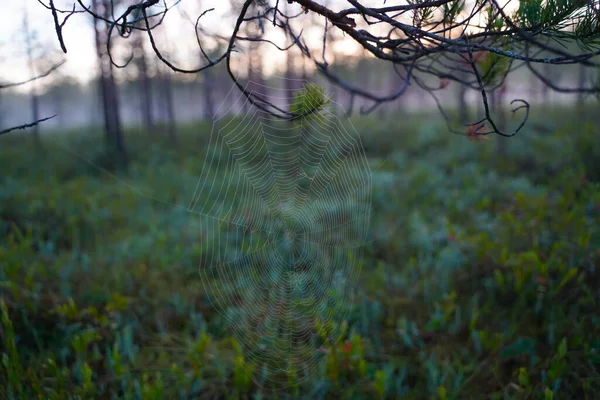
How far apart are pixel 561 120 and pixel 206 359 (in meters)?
12.9

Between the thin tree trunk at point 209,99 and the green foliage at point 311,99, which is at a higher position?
the thin tree trunk at point 209,99

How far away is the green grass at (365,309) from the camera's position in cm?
276

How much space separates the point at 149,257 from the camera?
474 cm

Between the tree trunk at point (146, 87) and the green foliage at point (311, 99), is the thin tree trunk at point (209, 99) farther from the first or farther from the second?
the tree trunk at point (146, 87)

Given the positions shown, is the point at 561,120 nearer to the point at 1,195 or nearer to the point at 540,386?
the point at 540,386

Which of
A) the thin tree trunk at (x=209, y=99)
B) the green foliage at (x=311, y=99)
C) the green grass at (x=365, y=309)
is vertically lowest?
the green grass at (x=365, y=309)

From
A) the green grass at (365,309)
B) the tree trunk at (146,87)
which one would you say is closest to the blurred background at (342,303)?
the green grass at (365,309)

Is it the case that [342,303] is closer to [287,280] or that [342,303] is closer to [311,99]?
[287,280]

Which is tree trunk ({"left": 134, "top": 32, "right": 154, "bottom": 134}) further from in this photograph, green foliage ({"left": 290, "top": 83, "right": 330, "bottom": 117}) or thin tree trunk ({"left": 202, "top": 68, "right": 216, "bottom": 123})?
green foliage ({"left": 290, "top": 83, "right": 330, "bottom": 117})

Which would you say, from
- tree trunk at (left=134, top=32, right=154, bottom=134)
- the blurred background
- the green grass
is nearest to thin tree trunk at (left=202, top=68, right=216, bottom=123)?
the blurred background

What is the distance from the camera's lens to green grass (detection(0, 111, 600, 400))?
2760 mm

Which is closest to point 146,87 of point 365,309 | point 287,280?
point 287,280

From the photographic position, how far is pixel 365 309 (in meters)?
3.65

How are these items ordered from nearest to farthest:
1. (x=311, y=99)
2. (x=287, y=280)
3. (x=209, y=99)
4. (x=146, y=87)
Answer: (x=311, y=99)
(x=287, y=280)
(x=209, y=99)
(x=146, y=87)
